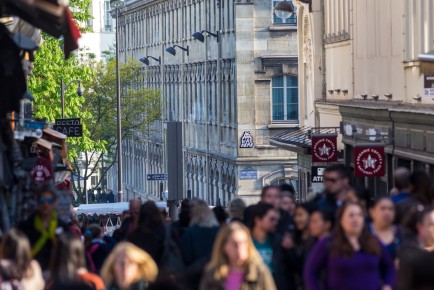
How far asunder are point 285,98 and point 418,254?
6482 centimetres

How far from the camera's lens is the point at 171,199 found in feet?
119

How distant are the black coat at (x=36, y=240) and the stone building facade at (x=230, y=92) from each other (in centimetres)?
5109

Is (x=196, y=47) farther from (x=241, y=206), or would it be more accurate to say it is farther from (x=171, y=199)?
(x=241, y=206)

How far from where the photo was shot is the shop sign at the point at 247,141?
7406 centimetres

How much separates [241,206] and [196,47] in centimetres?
6619

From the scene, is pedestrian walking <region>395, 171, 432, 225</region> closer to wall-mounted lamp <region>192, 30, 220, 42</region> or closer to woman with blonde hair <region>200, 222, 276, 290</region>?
woman with blonde hair <region>200, 222, 276, 290</region>

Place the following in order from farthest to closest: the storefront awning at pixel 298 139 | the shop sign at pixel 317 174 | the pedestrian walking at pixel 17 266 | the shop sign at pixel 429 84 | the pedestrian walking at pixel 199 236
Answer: the storefront awning at pixel 298 139, the shop sign at pixel 317 174, the shop sign at pixel 429 84, the pedestrian walking at pixel 199 236, the pedestrian walking at pixel 17 266

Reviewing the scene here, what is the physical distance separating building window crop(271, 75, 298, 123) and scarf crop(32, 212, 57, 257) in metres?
57.0

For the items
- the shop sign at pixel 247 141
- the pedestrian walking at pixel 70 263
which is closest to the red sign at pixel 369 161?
the pedestrian walking at pixel 70 263

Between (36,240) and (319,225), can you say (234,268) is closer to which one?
(319,225)

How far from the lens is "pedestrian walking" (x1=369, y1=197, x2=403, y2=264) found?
1453cm

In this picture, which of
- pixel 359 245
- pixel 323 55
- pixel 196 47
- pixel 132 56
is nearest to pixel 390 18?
pixel 323 55

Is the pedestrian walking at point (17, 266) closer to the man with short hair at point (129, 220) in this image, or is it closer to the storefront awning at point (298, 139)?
the man with short hair at point (129, 220)

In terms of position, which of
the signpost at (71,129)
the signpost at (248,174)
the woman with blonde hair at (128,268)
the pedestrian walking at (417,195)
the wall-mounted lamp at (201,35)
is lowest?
the signpost at (248,174)
